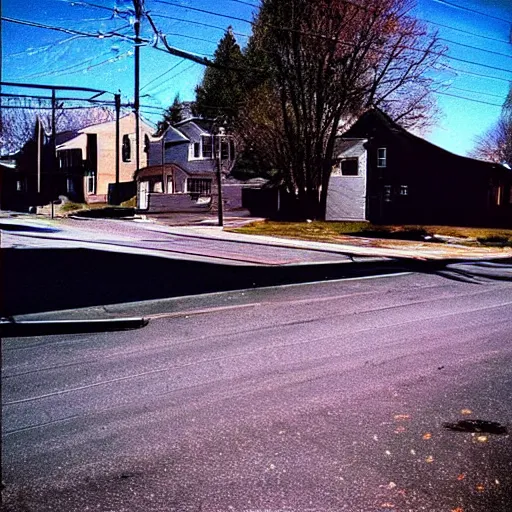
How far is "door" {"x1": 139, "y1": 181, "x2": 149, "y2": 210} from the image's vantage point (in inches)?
116

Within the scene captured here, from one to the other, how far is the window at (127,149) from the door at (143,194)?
261 millimetres

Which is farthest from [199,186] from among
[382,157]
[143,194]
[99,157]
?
[382,157]

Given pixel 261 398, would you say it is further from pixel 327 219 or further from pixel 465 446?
pixel 327 219

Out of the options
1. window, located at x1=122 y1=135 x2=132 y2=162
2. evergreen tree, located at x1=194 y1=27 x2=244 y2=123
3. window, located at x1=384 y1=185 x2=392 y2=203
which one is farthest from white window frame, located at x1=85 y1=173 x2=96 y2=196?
window, located at x1=384 y1=185 x2=392 y2=203

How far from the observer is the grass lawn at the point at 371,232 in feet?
14.9

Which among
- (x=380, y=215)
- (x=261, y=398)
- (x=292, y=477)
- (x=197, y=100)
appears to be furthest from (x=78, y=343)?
(x=380, y=215)

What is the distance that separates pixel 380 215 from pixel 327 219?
8.21 feet

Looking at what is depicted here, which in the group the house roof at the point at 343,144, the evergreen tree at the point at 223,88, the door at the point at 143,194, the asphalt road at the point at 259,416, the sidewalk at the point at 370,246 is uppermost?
the evergreen tree at the point at 223,88

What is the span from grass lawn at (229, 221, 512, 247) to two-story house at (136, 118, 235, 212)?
0.93m

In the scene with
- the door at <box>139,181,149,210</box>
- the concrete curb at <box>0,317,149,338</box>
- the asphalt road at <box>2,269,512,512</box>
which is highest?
the door at <box>139,181,149,210</box>

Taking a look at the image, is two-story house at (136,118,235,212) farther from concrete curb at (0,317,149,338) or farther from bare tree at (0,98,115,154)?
concrete curb at (0,317,149,338)

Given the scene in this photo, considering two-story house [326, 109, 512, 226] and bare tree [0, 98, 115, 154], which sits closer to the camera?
bare tree [0, 98, 115, 154]

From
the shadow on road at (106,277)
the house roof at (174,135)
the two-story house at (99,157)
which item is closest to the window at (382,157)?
the shadow on road at (106,277)

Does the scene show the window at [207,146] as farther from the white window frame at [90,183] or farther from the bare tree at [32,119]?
the bare tree at [32,119]
